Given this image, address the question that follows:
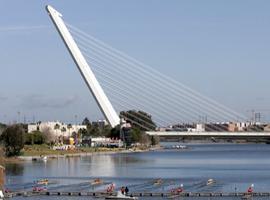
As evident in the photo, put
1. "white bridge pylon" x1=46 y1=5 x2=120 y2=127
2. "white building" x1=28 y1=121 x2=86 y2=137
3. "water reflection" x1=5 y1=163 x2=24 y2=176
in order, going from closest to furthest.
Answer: "water reflection" x1=5 y1=163 x2=24 y2=176 → "white bridge pylon" x1=46 y1=5 x2=120 y2=127 → "white building" x1=28 y1=121 x2=86 y2=137

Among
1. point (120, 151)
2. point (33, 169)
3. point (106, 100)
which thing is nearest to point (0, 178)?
point (33, 169)

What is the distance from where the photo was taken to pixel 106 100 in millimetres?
75812

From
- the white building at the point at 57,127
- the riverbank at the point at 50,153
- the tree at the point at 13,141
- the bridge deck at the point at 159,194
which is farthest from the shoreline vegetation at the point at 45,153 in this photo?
the bridge deck at the point at 159,194

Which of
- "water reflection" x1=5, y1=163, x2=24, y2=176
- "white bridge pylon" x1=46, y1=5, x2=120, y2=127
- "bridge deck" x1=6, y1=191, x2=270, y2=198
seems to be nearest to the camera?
"bridge deck" x1=6, y1=191, x2=270, y2=198

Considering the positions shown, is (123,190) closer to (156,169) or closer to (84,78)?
→ (156,169)

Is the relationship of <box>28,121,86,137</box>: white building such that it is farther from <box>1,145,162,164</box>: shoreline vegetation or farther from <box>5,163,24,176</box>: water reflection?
<box>5,163,24,176</box>: water reflection

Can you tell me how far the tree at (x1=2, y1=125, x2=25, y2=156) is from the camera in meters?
73.1

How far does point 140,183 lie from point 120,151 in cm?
5973

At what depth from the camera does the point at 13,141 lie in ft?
240

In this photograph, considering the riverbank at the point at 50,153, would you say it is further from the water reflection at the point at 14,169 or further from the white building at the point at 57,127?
the white building at the point at 57,127

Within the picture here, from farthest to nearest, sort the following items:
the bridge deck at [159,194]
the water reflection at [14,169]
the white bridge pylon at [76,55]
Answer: the white bridge pylon at [76,55], the water reflection at [14,169], the bridge deck at [159,194]

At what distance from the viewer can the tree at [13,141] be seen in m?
73.1

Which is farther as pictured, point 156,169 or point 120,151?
point 120,151

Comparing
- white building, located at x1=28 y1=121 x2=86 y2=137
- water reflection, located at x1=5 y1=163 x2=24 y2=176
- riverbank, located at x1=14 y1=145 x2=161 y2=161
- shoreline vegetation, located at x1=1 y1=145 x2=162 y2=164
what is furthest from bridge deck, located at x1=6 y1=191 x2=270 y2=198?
white building, located at x1=28 y1=121 x2=86 y2=137
